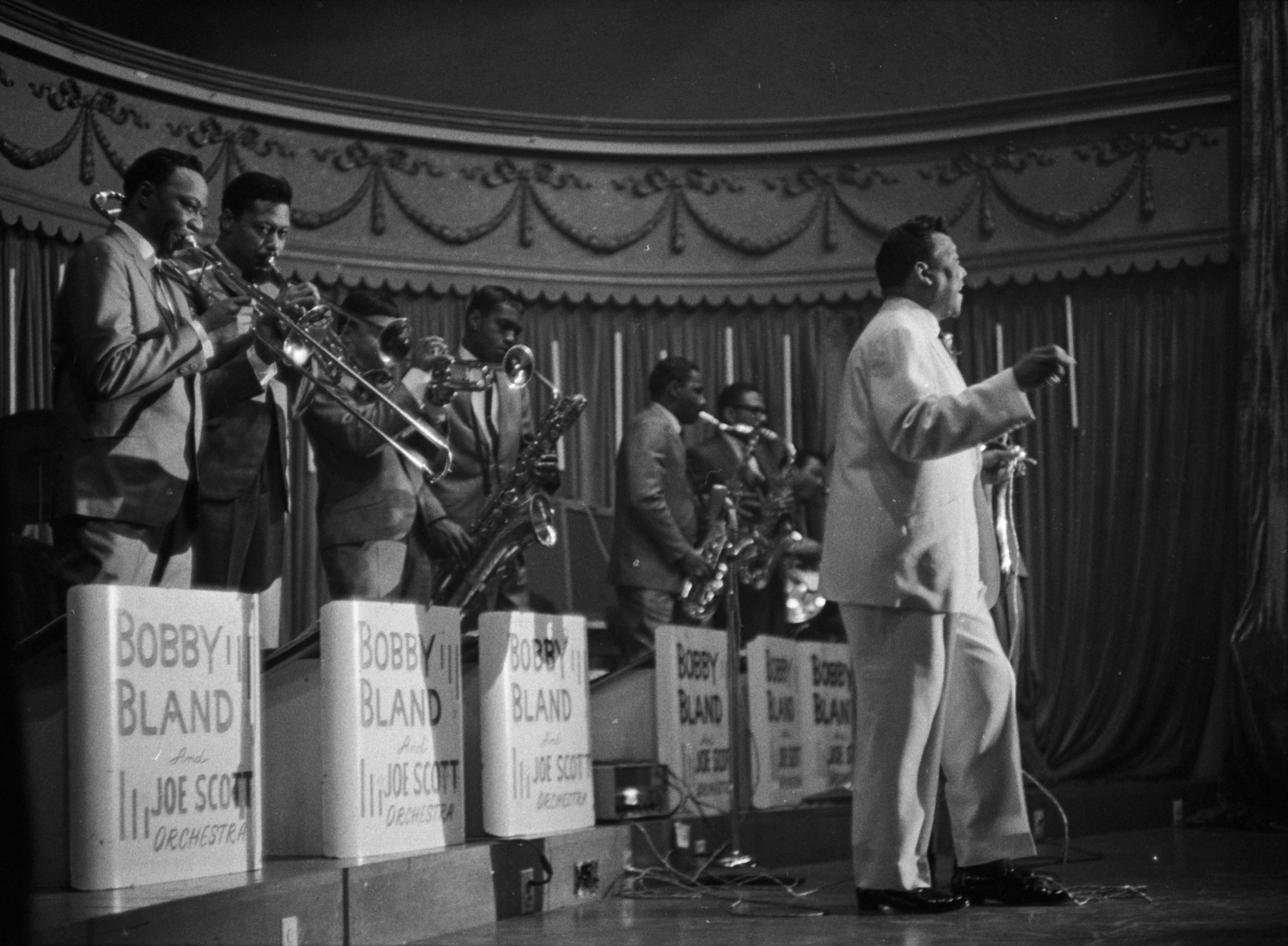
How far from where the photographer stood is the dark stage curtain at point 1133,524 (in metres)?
7.99

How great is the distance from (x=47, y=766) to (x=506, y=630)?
1164mm

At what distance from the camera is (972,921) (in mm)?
3510

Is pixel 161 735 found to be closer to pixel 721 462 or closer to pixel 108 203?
pixel 108 203

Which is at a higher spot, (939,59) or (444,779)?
(939,59)

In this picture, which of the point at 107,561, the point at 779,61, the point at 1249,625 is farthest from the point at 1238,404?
the point at 107,561

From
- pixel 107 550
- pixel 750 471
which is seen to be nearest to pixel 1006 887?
pixel 107 550

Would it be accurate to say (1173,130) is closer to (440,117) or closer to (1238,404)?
(1238,404)

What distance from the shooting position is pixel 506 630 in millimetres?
4023

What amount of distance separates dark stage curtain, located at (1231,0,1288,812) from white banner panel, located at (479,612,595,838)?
13.6 feet

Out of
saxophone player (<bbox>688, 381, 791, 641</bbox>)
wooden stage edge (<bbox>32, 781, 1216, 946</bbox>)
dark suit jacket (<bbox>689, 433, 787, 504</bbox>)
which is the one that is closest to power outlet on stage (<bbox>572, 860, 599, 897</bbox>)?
wooden stage edge (<bbox>32, 781, 1216, 946</bbox>)

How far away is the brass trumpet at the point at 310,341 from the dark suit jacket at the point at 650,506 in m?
Answer: 1.35

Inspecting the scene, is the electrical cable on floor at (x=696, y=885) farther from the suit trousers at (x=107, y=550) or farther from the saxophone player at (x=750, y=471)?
the saxophone player at (x=750, y=471)

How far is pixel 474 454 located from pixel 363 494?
723mm

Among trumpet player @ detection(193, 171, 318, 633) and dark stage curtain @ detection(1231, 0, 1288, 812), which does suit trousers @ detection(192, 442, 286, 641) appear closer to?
trumpet player @ detection(193, 171, 318, 633)
